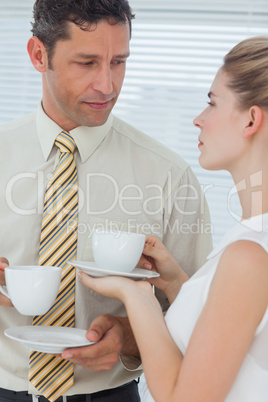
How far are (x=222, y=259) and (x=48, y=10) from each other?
1021 millimetres

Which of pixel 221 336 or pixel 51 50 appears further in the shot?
pixel 51 50

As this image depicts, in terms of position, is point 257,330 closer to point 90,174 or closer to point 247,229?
point 247,229

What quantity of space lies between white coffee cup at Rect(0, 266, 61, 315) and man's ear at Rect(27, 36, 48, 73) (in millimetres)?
724

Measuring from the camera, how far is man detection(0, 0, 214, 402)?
1.49 metres

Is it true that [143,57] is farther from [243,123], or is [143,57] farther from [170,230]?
[243,123]

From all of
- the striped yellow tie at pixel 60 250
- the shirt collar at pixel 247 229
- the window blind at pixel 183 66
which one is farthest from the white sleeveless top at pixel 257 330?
the window blind at pixel 183 66

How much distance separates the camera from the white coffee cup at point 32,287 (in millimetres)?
1197

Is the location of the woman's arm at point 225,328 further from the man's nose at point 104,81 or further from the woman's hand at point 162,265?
the man's nose at point 104,81

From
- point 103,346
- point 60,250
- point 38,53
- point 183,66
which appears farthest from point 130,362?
point 183,66

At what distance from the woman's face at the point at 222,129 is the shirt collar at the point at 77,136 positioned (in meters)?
0.46

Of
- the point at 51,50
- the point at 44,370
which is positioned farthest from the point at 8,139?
the point at 44,370

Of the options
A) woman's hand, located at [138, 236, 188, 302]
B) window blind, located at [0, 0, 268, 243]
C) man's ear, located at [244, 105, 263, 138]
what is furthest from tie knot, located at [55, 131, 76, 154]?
window blind, located at [0, 0, 268, 243]

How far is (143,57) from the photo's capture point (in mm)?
3014

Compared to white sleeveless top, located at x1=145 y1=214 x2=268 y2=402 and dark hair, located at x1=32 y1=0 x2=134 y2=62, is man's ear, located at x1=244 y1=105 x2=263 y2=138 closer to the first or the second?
white sleeveless top, located at x1=145 y1=214 x2=268 y2=402
